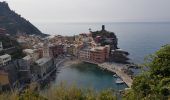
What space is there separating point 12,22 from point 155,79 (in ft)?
140

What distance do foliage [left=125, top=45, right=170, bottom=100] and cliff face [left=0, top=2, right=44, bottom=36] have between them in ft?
124

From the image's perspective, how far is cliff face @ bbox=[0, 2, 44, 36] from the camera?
4341cm

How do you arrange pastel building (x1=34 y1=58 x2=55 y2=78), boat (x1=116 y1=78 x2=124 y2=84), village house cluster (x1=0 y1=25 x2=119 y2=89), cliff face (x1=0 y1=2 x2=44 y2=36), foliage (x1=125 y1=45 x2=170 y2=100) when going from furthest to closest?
1. cliff face (x1=0 y1=2 x2=44 y2=36)
2. pastel building (x1=34 y1=58 x2=55 y2=78)
3. boat (x1=116 y1=78 x2=124 y2=84)
4. village house cluster (x1=0 y1=25 x2=119 y2=89)
5. foliage (x1=125 y1=45 x2=170 y2=100)

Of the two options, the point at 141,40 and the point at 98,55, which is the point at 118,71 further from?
the point at 141,40

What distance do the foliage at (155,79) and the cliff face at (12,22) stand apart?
37.7 meters

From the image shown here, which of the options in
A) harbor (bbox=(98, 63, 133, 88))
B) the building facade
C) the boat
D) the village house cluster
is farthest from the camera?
the building facade

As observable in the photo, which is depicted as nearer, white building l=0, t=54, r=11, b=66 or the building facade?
white building l=0, t=54, r=11, b=66

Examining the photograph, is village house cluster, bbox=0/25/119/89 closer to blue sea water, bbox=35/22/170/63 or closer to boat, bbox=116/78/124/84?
blue sea water, bbox=35/22/170/63

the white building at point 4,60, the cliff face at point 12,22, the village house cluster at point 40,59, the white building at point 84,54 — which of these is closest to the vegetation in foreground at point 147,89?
the village house cluster at point 40,59

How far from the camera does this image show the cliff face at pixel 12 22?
43412 millimetres

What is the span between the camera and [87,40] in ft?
118

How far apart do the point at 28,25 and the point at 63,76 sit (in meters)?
29.9

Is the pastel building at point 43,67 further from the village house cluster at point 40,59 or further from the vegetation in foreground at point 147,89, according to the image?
the vegetation in foreground at point 147,89

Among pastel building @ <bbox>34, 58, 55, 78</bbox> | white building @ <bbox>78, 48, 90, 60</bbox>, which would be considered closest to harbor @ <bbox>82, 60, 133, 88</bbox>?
white building @ <bbox>78, 48, 90, 60</bbox>
